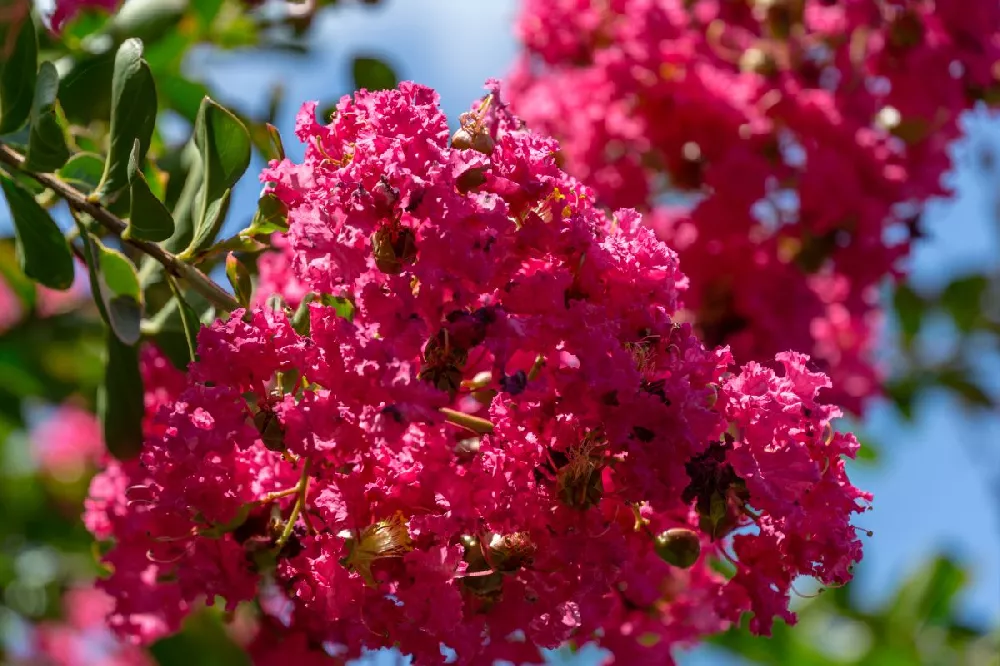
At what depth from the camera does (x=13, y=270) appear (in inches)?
102

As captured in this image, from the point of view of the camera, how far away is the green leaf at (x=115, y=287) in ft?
4.74

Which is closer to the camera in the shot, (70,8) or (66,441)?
(70,8)

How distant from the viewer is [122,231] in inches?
56.4

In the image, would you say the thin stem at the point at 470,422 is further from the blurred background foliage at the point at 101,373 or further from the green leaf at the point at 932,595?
the green leaf at the point at 932,595

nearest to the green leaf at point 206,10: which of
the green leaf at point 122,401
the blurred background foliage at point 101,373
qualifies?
the blurred background foliage at point 101,373

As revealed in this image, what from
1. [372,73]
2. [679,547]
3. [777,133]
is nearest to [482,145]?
[679,547]

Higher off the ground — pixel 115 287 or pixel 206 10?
pixel 206 10

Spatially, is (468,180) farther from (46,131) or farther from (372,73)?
(372,73)

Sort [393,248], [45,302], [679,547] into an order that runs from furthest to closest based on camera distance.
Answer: [45,302]
[679,547]
[393,248]

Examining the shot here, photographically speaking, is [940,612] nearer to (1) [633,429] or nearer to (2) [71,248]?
(1) [633,429]

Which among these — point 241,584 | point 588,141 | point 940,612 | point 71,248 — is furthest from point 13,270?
point 940,612

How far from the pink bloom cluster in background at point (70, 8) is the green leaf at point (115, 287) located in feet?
2.02

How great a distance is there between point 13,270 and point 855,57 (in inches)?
78.0

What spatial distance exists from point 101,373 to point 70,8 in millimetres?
799
